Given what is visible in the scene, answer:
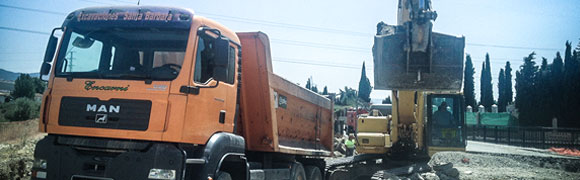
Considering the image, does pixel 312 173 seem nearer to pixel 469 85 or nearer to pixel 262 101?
pixel 262 101

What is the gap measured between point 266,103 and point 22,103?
91.8 ft

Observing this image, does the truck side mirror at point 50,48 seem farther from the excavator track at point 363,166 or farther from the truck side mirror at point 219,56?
the excavator track at point 363,166

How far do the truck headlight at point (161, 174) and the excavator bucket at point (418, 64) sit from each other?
576 centimetres

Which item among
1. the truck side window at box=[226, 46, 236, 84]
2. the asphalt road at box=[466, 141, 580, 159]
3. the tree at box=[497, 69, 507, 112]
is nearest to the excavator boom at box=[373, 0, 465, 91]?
the truck side window at box=[226, 46, 236, 84]

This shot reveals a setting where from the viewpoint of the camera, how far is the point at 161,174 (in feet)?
15.0

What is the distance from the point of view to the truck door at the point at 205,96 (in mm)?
4965

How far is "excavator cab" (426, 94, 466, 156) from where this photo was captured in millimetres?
12375

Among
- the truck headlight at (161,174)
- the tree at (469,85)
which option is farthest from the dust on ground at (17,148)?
the tree at (469,85)

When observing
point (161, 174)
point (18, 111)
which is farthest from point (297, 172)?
point (18, 111)

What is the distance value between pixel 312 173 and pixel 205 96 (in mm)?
4434

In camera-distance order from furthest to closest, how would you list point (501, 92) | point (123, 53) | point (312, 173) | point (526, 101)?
point (501, 92) → point (526, 101) → point (312, 173) → point (123, 53)

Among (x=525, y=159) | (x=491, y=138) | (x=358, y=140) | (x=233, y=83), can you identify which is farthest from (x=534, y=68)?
(x=233, y=83)

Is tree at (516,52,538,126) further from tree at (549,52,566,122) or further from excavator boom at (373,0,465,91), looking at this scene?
excavator boom at (373,0,465,91)

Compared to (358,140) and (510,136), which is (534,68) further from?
(358,140)
